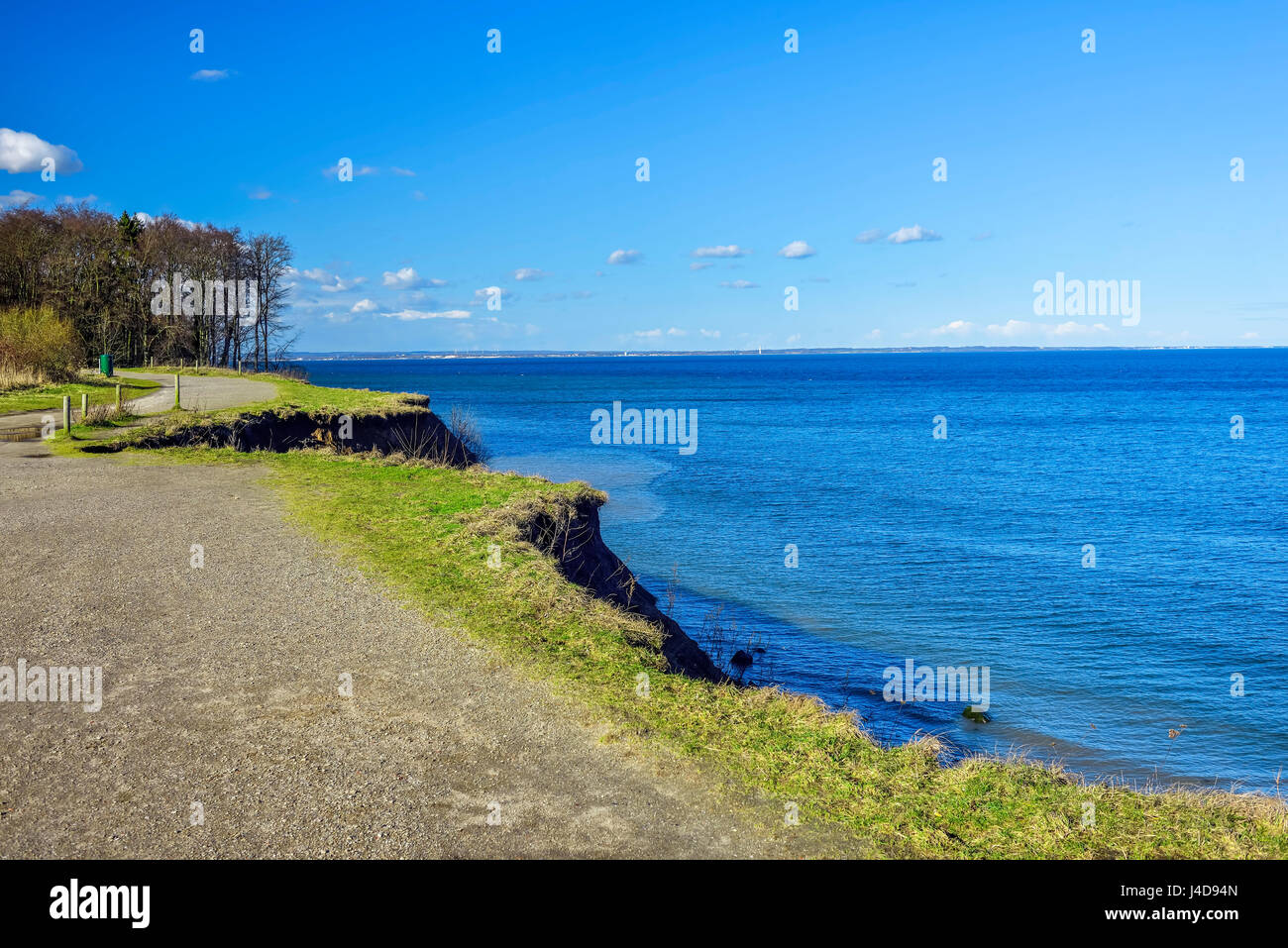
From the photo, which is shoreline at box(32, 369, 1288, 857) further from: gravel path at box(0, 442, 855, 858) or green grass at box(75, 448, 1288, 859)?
gravel path at box(0, 442, 855, 858)

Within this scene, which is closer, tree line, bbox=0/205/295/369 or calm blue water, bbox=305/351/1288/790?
calm blue water, bbox=305/351/1288/790

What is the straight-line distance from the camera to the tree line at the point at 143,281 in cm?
5753

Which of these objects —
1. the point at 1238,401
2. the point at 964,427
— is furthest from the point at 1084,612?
the point at 1238,401

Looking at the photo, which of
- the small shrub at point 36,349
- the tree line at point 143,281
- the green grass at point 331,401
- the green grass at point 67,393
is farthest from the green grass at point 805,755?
the tree line at point 143,281

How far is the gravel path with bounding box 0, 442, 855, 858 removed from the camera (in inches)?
250

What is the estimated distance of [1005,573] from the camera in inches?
987

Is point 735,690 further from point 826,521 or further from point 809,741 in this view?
point 826,521

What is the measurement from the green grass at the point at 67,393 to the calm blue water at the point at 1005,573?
18257 millimetres

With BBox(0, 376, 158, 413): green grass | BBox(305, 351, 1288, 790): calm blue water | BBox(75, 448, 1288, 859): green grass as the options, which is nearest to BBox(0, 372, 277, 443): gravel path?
BBox(0, 376, 158, 413): green grass

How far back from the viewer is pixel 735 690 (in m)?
10.0

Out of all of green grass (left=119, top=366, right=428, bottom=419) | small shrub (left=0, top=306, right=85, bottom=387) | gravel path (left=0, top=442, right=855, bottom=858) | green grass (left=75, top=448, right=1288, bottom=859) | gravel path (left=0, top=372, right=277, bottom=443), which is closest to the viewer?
gravel path (left=0, top=442, right=855, bottom=858)

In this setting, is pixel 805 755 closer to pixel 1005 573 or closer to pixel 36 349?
pixel 1005 573

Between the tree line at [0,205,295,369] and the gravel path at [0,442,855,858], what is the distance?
54.6 m

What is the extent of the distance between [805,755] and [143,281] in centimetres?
7166
